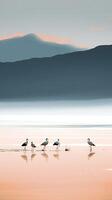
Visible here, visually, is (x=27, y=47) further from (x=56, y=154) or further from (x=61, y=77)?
(x=56, y=154)

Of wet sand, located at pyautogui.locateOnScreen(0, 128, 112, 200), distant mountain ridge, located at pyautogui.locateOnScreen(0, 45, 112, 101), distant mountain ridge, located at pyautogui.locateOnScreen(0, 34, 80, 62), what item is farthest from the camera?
distant mountain ridge, located at pyautogui.locateOnScreen(0, 45, 112, 101)

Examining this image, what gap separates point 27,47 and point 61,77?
1541cm

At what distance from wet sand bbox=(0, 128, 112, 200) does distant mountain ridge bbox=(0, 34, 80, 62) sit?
33.2 metres

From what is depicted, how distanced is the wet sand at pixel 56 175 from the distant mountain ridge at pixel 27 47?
33172 millimetres

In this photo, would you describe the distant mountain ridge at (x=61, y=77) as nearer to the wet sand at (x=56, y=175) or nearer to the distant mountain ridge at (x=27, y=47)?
the distant mountain ridge at (x=27, y=47)

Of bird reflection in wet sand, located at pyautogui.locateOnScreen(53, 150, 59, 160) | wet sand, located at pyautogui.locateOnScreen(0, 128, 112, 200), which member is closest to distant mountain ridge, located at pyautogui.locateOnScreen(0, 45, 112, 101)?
Result: bird reflection in wet sand, located at pyautogui.locateOnScreen(53, 150, 59, 160)

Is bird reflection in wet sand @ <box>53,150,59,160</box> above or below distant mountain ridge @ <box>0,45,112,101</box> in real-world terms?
below

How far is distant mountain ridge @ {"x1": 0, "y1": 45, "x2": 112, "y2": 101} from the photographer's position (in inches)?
2315

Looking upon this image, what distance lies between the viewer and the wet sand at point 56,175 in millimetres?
7918

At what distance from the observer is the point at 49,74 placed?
214ft

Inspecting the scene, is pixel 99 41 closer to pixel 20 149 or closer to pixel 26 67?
pixel 26 67

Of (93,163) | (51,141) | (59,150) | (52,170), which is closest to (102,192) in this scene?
(52,170)

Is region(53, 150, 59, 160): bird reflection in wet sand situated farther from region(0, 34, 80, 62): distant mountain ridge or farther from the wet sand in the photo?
region(0, 34, 80, 62): distant mountain ridge

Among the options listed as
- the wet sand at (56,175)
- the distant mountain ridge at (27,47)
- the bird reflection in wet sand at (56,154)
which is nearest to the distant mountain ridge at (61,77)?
the distant mountain ridge at (27,47)
